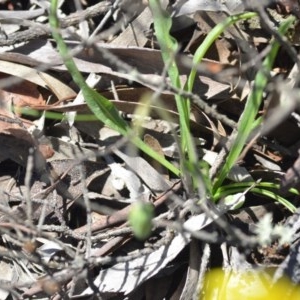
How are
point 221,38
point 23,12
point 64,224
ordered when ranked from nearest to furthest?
1. point 64,224
2. point 221,38
3. point 23,12

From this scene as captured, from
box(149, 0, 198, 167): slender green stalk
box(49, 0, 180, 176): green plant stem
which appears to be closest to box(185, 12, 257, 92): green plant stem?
box(149, 0, 198, 167): slender green stalk

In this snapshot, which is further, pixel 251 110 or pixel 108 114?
pixel 108 114

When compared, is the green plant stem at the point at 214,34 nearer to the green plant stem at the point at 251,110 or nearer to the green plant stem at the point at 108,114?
the green plant stem at the point at 251,110

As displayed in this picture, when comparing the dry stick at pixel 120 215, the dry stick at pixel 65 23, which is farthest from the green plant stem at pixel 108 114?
the dry stick at pixel 65 23

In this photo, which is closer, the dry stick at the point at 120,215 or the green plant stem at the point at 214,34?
the green plant stem at the point at 214,34

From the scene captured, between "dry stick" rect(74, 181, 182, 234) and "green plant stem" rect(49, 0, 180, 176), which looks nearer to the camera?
"green plant stem" rect(49, 0, 180, 176)

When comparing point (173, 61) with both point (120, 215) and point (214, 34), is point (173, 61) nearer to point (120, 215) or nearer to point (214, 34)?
point (214, 34)

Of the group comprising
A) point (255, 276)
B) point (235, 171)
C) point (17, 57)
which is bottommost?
point (255, 276)

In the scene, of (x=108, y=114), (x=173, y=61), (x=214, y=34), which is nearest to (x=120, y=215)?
(x=108, y=114)

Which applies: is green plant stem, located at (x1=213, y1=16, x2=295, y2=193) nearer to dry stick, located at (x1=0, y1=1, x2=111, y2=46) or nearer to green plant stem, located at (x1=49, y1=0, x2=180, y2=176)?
green plant stem, located at (x1=49, y1=0, x2=180, y2=176)

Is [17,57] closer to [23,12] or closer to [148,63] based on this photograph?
[23,12]

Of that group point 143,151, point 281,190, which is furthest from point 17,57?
point 281,190
